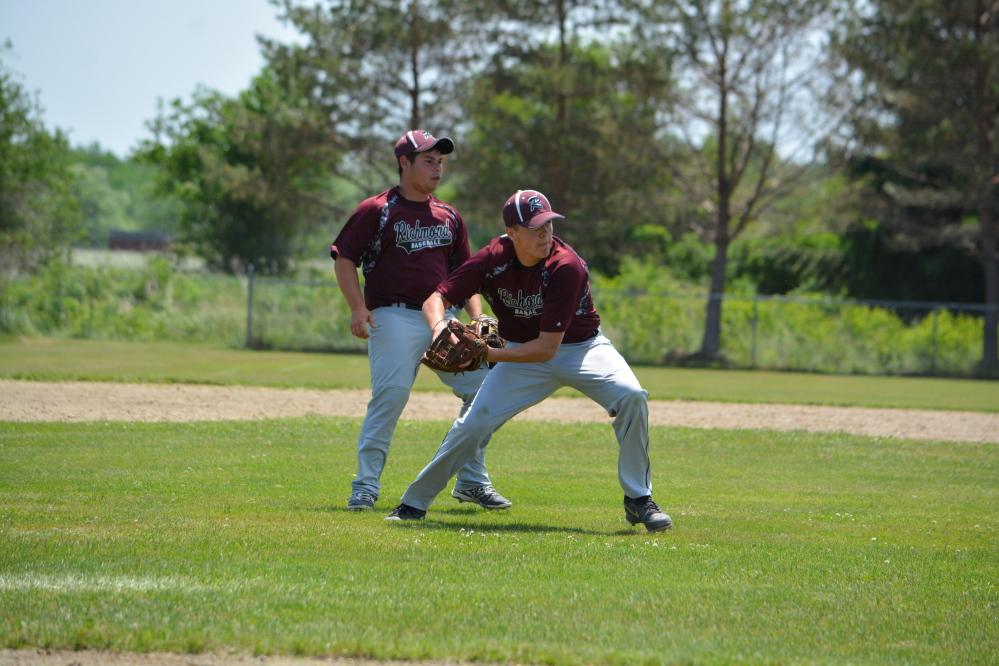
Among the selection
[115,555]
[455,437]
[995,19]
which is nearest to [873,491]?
[455,437]

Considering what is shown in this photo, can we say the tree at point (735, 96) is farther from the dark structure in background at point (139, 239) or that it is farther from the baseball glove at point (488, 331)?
the dark structure in background at point (139, 239)

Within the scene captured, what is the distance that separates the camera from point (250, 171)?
1602 inches

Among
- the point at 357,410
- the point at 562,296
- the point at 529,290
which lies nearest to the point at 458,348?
the point at 529,290

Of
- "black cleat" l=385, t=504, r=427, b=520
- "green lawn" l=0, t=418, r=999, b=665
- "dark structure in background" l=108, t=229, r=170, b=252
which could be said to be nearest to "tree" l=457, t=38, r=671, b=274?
"green lawn" l=0, t=418, r=999, b=665

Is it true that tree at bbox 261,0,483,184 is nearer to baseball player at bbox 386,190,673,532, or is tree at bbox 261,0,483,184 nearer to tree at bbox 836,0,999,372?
tree at bbox 836,0,999,372

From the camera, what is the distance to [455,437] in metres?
5.71

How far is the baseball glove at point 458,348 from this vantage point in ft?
18.1

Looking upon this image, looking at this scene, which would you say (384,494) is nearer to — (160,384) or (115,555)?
(115,555)

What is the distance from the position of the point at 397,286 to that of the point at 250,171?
3622 cm

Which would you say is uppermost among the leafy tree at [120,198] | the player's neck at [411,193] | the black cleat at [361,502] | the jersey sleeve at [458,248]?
the leafy tree at [120,198]

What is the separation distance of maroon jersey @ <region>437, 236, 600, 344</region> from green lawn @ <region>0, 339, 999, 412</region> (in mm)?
9870

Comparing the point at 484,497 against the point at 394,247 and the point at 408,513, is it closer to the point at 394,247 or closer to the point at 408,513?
the point at 408,513

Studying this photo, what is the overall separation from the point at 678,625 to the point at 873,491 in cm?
450

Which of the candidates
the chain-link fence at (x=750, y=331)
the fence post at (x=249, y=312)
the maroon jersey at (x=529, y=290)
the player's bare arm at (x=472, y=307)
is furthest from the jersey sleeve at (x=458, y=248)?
the fence post at (x=249, y=312)
